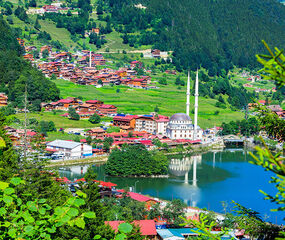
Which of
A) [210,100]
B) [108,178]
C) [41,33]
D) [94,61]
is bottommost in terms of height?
[108,178]

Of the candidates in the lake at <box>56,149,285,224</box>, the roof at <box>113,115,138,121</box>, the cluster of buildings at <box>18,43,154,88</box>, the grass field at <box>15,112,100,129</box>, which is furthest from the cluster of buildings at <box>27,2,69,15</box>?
the lake at <box>56,149,285,224</box>

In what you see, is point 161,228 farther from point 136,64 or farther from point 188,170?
point 136,64

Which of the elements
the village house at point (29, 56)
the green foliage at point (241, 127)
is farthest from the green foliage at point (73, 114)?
the village house at point (29, 56)

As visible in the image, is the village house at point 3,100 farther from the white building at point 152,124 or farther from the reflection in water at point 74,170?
the reflection in water at point 74,170

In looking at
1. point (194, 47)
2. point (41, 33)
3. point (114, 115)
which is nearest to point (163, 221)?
point (114, 115)

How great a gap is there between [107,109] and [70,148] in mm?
7605

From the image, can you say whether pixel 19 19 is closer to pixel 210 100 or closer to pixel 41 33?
pixel 41 33


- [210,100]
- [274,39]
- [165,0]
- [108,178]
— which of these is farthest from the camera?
[274,39]

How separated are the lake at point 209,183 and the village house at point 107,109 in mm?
7086

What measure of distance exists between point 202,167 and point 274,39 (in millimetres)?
50372

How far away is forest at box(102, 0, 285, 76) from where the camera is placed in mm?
49438

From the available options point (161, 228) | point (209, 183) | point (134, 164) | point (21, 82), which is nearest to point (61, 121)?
point (21, 82)

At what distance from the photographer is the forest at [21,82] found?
2541cm

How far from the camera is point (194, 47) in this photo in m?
52.6
